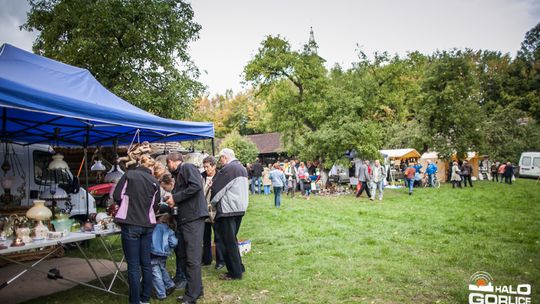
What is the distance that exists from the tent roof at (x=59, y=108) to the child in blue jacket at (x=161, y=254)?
1720 mm

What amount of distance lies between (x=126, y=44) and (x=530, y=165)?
32.7m

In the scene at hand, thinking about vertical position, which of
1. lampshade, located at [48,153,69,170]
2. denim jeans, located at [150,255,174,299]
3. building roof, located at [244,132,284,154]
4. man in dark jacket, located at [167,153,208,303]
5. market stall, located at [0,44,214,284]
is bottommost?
denim jeans, located at [150,255,174,299]

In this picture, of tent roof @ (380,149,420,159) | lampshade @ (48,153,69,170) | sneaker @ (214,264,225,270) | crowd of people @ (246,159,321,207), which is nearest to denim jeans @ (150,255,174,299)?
sneaker @ (214,264,225,270)

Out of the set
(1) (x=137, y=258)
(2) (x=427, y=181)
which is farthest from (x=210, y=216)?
(2) (x=427, y=181)

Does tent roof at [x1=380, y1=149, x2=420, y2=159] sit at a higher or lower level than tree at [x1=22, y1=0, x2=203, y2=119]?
lower

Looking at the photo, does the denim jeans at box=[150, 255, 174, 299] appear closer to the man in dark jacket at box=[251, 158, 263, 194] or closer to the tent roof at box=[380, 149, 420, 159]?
the man in dark jacket at box=[251, 158, 263, 194]

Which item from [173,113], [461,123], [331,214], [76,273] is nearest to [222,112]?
[461,123]

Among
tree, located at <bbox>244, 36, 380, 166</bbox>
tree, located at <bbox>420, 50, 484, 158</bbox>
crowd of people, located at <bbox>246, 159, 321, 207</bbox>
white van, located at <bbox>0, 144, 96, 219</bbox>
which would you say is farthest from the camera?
tree, located at <bbox>420, 50, 484, 158</bbox>

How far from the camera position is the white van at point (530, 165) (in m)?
31.0

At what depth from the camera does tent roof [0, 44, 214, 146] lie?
4457 millimetres

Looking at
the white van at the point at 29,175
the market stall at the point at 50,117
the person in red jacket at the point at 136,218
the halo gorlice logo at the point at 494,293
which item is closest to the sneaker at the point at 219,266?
the person in red jacket at the point at 136,218

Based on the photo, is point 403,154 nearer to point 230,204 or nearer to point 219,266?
point 219,266

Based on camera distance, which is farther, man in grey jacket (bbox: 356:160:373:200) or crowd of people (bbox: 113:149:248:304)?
man in grey jacket (bbox: 356:160:373:200)

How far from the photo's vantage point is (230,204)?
A: 549 centimetres
